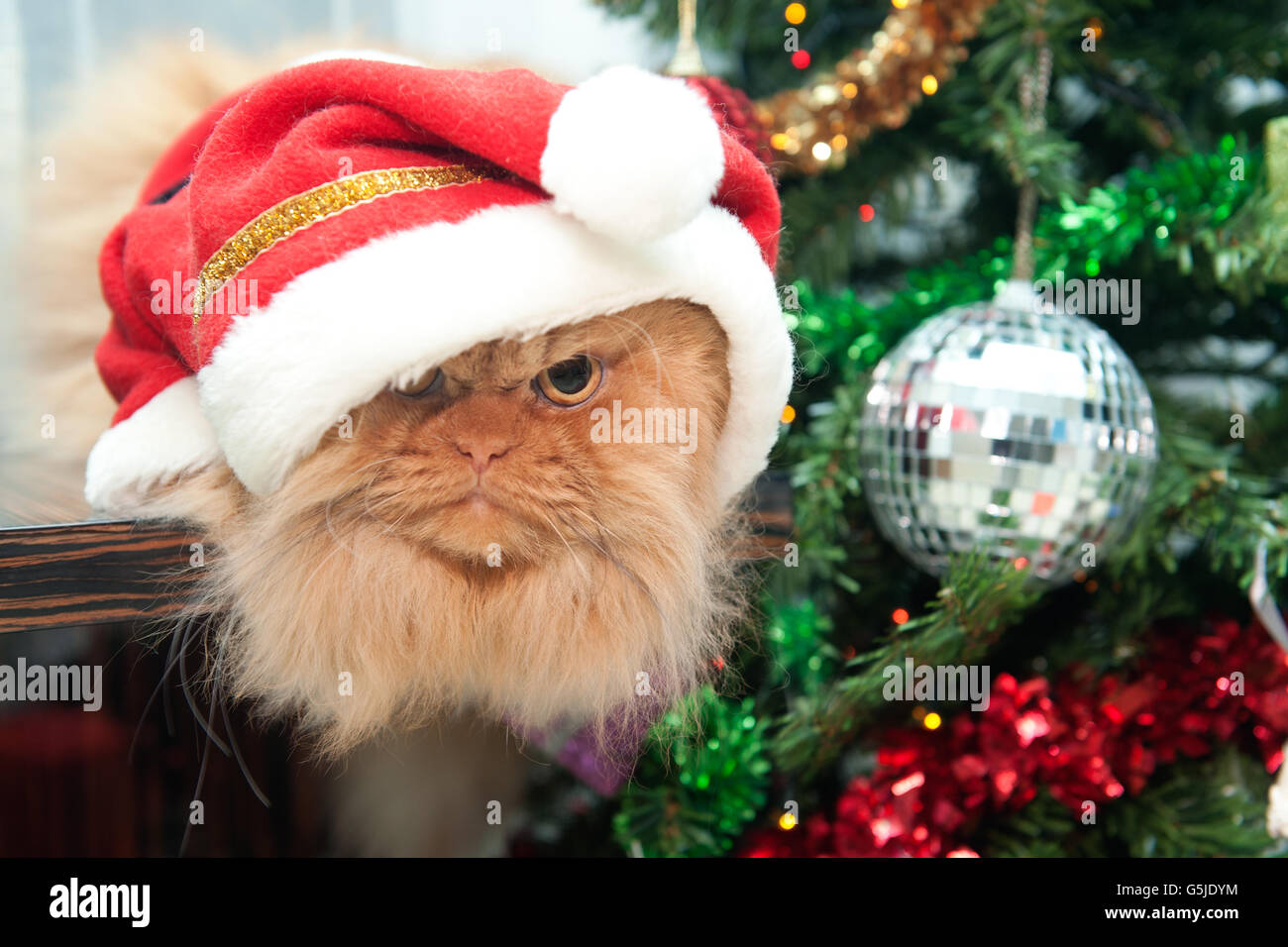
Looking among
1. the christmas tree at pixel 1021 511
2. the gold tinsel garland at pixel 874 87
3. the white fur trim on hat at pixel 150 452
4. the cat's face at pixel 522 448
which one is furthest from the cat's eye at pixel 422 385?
the gold tinsel garland at pixel 874 87

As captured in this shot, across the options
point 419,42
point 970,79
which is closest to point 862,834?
point 970,79

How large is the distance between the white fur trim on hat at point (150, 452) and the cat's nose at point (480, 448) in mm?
165

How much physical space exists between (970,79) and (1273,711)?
Result: 64cm

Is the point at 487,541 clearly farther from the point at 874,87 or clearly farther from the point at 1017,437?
the point at 874,87

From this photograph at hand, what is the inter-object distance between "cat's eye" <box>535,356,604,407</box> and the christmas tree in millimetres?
281

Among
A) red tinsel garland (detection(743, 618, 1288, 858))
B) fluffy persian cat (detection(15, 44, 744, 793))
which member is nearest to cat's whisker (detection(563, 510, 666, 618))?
fluffy persian cat (detection(15, 44, 744, 793))

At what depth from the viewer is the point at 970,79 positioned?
0.88 metres

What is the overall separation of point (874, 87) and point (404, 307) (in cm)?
→ 58

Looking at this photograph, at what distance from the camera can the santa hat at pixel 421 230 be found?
40 centimetres

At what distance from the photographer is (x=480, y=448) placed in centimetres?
43

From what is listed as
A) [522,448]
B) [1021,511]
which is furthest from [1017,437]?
[522,448]
